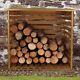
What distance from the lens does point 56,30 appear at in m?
8.84

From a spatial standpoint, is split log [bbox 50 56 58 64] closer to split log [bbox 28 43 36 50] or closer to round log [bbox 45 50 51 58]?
round log [bbox 45 50 51 58]

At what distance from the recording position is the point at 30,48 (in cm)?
823

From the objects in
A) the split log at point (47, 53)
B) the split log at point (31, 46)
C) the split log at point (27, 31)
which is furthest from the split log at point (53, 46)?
the split log at point (27, 31)

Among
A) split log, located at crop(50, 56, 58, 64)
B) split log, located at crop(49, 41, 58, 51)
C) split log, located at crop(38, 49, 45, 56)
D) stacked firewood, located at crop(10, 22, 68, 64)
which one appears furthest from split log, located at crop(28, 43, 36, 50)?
split log, located at crop(50, 56, 58, 64)

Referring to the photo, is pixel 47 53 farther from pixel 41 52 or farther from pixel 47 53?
pixel 41 52

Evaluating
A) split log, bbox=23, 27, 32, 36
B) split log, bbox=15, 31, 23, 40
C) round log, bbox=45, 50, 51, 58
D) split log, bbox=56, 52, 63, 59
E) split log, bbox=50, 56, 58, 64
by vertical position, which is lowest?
split log, bbox=50, 56, 58, 64

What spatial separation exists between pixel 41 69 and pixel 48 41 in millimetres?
829

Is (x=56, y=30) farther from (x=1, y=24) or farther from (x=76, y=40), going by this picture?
(x=1, y=24)

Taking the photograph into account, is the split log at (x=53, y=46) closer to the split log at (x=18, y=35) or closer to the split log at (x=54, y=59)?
the split log at (x=54, y=59)

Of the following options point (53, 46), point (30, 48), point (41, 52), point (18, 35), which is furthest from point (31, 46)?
point (53, 46)

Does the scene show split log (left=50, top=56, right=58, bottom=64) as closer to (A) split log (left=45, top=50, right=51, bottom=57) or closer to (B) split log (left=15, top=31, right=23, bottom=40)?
(A) split log (left=45, top=50, right=51, bottom=57)

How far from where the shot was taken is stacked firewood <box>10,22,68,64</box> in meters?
8.21

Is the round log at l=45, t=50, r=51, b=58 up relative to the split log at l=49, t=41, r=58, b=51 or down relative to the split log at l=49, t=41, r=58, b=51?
down

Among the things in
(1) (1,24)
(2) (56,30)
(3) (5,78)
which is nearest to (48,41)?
(2) (56,30)
